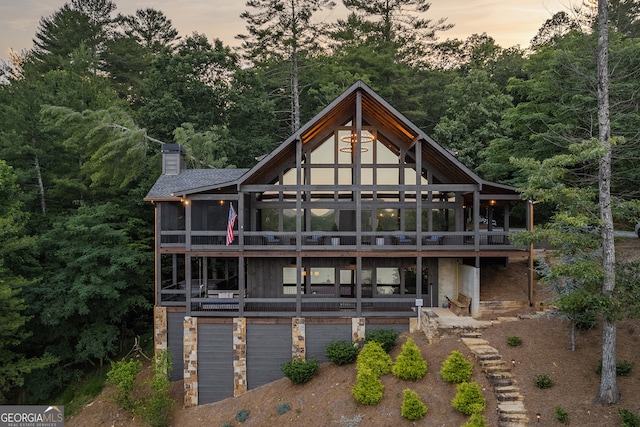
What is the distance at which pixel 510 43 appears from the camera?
41250 mm

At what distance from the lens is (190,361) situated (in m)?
14.6

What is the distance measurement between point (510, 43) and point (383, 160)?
3437cm

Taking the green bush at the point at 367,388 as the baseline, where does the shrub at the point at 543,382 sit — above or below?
above

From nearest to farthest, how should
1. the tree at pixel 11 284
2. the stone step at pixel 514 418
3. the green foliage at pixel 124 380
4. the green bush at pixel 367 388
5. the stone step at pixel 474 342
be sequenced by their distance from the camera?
1. the stone step at pixel 514 418
2. the green bush at pixel 367 388
3. the stone step at pixel 474 342
4. the green foliage at pixel 124 380
5. the tree at pixel 11 284

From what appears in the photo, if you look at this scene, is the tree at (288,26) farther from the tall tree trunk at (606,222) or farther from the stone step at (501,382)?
the stone step at (501,382)

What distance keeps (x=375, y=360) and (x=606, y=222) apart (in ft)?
25.8

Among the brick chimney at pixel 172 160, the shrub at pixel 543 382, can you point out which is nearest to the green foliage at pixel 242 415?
the shrub at pixel 543 382

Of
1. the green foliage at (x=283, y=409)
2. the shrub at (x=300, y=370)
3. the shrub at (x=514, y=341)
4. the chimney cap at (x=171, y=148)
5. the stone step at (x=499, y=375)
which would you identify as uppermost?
the chimney cap at (x=171, y=148)

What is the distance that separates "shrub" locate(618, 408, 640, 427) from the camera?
345 inches

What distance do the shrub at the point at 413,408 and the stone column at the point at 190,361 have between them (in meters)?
8.33

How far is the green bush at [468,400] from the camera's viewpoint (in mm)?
10086

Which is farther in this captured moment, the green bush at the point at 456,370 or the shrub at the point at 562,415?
the green bush at the point at 456,370

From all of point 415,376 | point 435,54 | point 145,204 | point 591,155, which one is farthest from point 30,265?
point 435,54

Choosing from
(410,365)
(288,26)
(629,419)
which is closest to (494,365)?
(410,365)
